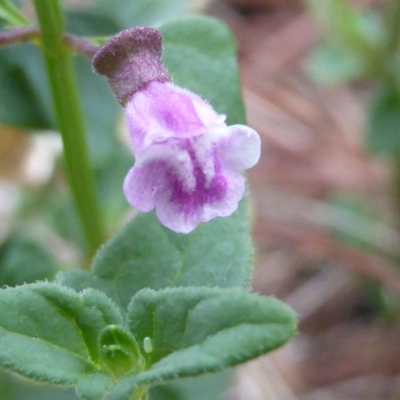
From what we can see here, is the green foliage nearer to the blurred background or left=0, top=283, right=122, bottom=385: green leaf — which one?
left=0, top=283, right=122, bottom=385: green leaf

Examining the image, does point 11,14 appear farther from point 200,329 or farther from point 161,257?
point 200,329

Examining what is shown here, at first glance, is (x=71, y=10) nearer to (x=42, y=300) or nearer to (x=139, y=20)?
(x=139, y=20)

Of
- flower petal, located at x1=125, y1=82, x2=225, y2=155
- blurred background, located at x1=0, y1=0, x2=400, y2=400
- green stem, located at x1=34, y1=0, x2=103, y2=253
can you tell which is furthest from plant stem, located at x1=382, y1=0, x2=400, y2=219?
flower petal, located at x1=125, y1=82, x2=225, y2=155

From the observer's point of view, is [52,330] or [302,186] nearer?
[52,330]

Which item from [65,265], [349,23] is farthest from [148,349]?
[349,23]

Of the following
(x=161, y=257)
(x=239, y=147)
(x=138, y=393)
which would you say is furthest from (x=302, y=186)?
(x=138, y=393)

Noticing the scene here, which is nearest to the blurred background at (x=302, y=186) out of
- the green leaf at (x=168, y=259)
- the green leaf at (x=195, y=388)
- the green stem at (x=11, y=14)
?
the green leaf at (x=195, y=388)
